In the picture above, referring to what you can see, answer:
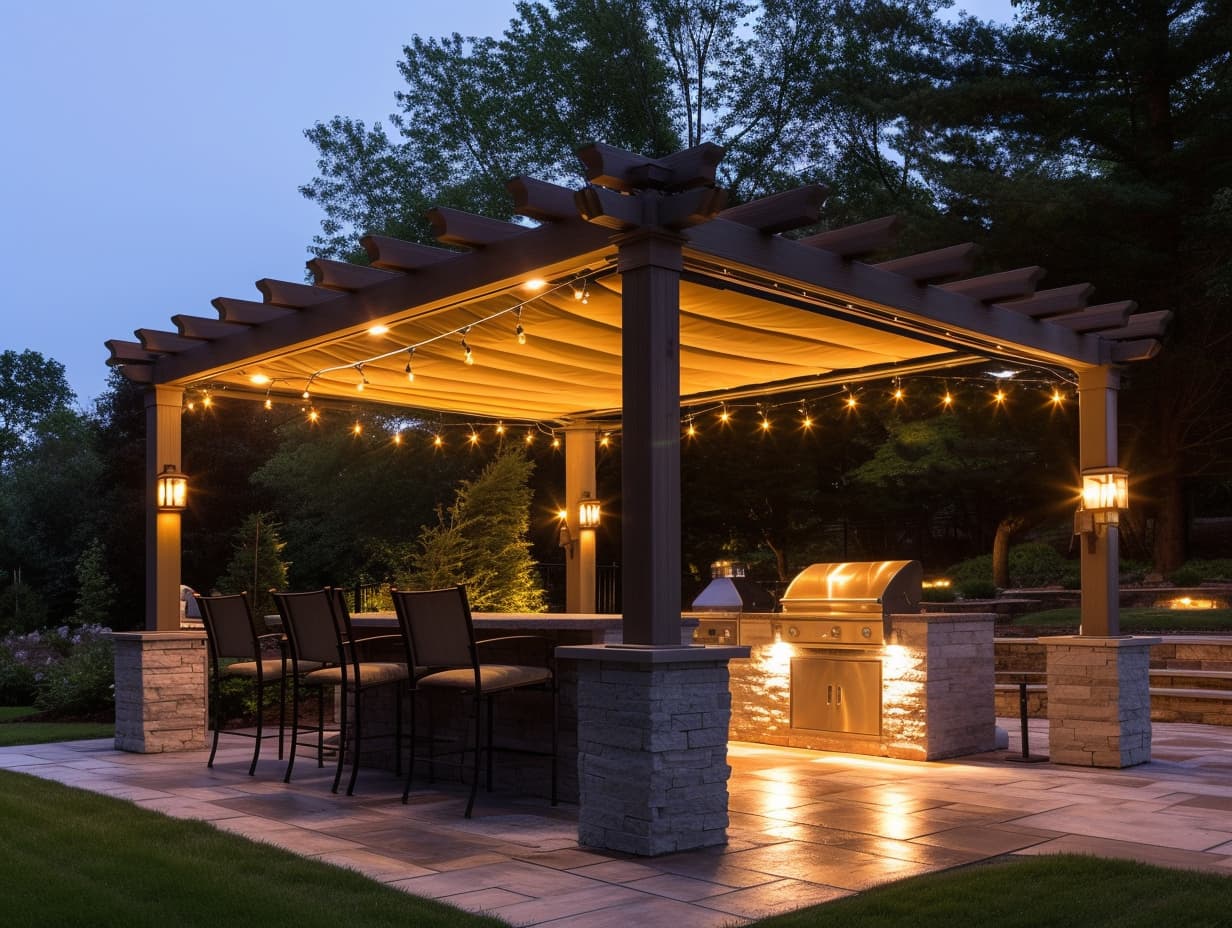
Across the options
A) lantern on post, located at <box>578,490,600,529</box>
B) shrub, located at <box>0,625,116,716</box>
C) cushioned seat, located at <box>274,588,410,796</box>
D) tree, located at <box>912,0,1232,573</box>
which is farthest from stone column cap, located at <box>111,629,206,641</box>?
tree, located at <box>912,0,1232,573</box>

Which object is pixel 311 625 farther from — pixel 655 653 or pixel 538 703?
pixel 655 653

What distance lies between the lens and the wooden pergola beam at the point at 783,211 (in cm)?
589

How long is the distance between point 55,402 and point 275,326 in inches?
2255

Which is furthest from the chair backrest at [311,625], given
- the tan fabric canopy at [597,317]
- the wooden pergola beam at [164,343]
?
the wooden pergola beam at [164,343]

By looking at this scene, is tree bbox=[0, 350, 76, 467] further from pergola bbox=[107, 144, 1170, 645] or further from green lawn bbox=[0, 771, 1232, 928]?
green lawn bbox=[0, 771, 1232, 928]

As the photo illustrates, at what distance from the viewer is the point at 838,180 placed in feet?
71.9

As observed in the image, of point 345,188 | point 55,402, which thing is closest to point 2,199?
point 55,402

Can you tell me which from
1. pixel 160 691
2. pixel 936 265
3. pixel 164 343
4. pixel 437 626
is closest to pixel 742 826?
pixel 437 626

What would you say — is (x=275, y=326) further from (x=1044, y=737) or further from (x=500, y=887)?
(x=1044, y=737)

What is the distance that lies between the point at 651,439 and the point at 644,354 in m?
0.39

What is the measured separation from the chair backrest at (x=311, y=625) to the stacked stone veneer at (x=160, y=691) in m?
2.18

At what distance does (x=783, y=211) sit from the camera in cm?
605

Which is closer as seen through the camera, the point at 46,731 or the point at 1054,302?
the point at 1054,302

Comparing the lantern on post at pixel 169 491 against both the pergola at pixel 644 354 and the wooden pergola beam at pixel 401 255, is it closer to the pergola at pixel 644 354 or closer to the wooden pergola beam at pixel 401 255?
the pergola at pixel 644 354
